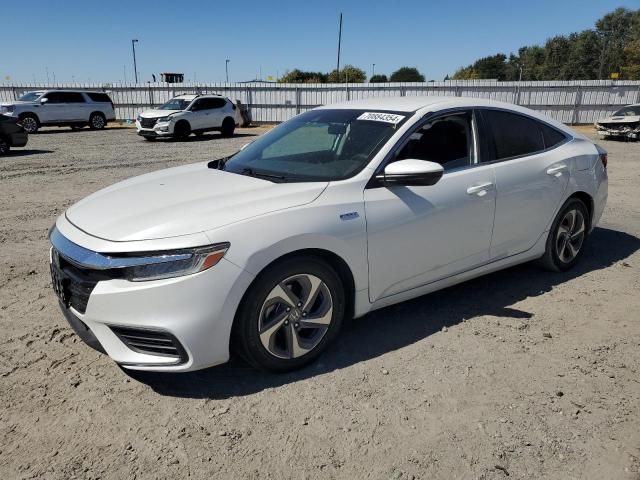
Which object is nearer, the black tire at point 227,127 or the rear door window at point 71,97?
the black tire at point 227,127

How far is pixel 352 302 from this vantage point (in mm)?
3232

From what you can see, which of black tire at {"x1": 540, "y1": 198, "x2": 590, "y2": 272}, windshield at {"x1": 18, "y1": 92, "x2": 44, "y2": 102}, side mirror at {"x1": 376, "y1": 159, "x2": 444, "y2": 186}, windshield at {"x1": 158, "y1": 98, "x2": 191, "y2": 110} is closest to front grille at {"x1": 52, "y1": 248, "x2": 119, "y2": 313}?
side mirror at {"x1": 376, "y1": 159, "x2": 444, "y2": 186}

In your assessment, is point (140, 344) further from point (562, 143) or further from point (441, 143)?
point (562, 143)

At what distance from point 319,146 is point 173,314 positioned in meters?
1.84

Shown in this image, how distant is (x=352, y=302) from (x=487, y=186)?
141cm

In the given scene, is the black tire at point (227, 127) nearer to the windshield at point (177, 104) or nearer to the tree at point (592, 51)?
the windshield at point (177, 104)

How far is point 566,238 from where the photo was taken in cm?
471

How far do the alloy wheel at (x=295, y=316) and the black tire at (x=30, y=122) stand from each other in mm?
22443

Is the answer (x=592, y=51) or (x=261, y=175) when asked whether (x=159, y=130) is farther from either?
(x=592, y=51)

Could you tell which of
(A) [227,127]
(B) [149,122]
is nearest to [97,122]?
(B) [149,122]

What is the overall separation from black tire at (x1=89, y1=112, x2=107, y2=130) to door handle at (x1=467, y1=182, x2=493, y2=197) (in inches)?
926

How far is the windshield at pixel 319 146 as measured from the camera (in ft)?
11.1

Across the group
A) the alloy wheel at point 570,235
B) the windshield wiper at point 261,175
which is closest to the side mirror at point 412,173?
the windshield wiper at point 261,175

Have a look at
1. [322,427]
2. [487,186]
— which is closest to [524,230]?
[487,186]
